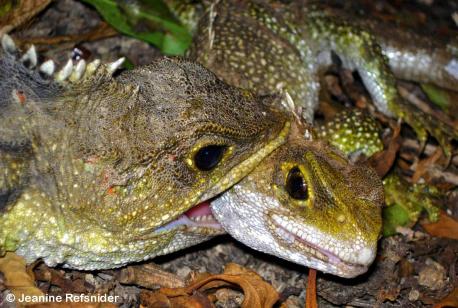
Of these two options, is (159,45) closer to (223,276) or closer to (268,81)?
(268,81)

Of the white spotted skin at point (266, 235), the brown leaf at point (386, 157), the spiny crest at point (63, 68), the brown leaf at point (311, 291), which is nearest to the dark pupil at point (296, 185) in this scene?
the white spotted skin at point (266, 235)

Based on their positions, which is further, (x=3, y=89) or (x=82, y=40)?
(x=82, y=40)

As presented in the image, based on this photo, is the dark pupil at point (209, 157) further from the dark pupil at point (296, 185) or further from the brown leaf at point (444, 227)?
the brown leaf at point (444, 227)

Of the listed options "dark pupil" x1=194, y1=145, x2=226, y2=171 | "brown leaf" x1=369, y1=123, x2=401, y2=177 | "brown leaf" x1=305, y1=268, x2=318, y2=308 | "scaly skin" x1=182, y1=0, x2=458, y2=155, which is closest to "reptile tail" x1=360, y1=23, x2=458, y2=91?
"scaly skin" x1=182, y1=0, x2=458, y2=155

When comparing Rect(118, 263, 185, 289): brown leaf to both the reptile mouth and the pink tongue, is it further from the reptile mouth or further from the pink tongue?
the reptile mouth

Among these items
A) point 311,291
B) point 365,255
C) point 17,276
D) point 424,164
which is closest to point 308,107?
point 424,164

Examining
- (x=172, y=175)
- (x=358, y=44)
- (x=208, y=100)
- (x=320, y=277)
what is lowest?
(x=320, y=277)

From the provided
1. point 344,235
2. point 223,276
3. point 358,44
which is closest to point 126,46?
point 358,44
